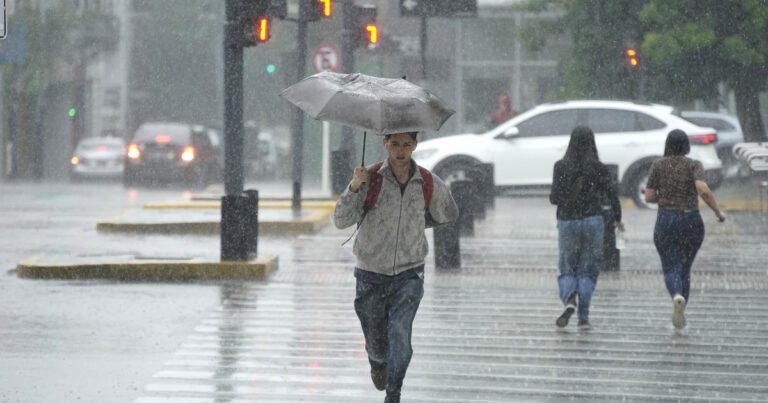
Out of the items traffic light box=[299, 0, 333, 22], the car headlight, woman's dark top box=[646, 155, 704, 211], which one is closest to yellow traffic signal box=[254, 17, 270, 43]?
traffic light box=[299, 0, 333, 22]

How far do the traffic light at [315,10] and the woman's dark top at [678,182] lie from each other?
340 inches

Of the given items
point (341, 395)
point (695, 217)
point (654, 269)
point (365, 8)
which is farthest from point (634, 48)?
point (341, 395)

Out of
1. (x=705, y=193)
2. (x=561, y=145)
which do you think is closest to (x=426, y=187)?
(x=705, y=193)

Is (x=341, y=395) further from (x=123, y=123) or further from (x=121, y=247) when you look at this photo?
(x=123, y=123)

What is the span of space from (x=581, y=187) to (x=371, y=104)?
4224 millimetres

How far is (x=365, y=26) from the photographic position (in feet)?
78.3

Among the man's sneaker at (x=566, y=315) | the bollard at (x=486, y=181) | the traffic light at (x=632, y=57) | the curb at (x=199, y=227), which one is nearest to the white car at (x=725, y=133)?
the traffic light at (x=632, y=57)

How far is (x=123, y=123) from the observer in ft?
155

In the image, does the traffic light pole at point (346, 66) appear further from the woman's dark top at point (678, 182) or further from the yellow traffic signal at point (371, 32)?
the woman's dark top at point (678, 182)

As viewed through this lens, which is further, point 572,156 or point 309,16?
point 309,16

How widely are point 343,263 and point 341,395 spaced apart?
720 cm

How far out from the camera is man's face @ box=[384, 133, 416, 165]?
7936mm

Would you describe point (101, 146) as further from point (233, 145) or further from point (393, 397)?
point (393, 397)

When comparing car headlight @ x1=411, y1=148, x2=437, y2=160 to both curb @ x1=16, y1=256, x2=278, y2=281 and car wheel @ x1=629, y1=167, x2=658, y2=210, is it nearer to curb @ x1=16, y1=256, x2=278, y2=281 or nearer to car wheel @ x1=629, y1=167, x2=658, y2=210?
car wheel @ x1=629, y1=167, x2=658, y2=210
